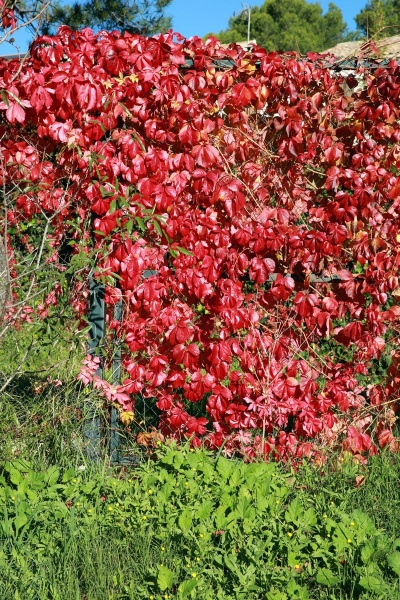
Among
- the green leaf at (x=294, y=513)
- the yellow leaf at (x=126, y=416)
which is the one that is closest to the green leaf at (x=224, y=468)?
the green leaf at (x=294, y=513)

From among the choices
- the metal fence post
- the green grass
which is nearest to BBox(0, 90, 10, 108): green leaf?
the metal fence post

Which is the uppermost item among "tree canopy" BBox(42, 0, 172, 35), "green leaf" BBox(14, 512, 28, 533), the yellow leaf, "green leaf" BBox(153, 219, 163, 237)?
"tree canopy" BBox(42, 0, 172, 35)

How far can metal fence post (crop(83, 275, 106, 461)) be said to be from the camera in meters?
3.78

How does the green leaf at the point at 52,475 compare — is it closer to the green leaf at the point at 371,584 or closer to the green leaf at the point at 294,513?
the green leaf at the point at 294,513

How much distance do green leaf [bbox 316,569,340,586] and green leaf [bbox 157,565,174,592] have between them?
0.49 meters

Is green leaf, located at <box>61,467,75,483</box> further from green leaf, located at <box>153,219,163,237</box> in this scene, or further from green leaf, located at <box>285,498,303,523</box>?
green leaf, located at <box>153,219,163,237</box>

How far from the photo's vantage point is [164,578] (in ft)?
8.38

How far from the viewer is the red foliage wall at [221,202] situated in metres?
3.59

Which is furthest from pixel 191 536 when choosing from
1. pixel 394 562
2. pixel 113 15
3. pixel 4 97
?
pixel 113 15

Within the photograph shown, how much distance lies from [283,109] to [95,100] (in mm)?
862

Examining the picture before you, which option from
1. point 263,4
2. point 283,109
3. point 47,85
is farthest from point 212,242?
point 263,4

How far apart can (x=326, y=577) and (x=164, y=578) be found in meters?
0.54

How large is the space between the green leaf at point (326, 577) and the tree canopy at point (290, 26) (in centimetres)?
2945

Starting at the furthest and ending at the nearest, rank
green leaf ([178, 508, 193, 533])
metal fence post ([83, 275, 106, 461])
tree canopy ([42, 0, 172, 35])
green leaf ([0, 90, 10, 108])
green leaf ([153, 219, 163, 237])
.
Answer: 1. tree canopy ([42, 0, 172, 35])
2. metal fence post ([83, 275, 106, 461])
3. green leaf ([153, 219, 163, 237])
4. green leaf ([0, 90, 10, 108])
5. green leaf ([178, 508, 193, 533])
